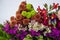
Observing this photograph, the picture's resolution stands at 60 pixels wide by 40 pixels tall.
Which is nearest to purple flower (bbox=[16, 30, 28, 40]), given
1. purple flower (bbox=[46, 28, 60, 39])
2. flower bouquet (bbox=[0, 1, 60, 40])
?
flower bouquet (bbox=[0, 1, 60, 40])

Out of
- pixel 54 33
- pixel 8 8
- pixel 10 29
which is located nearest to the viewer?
pixel 54 33

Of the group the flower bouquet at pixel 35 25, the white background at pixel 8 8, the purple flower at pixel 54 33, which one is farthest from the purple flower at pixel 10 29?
the white background at pixel 8 8

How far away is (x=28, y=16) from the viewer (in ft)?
2.84

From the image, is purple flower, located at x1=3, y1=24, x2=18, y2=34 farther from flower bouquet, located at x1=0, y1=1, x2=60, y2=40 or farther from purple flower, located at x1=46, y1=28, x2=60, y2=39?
purple flower, located at x1=46, y1=28, x2=60, y2=39

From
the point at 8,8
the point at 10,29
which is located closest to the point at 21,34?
the point at 10,29

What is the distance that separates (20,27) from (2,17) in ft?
4.00

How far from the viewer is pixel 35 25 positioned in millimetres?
839

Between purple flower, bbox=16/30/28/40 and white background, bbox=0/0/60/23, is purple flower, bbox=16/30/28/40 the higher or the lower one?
the lower one

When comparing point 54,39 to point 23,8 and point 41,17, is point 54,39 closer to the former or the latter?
point 41,17

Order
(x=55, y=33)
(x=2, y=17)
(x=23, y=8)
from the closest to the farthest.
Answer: (x=55, y=33) → (x=23, y=8) → (x=2, y=17)

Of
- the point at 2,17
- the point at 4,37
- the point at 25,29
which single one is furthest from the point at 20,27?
the point at 2,17

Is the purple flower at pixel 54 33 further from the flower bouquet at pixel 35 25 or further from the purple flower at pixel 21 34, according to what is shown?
the purple flower at pixel 21 34

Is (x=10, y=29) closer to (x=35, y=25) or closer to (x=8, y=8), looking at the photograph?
(x=35, y=25)

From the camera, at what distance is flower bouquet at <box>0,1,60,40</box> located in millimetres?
821
